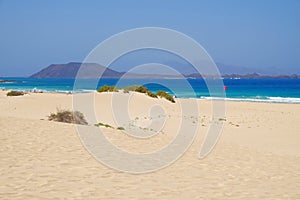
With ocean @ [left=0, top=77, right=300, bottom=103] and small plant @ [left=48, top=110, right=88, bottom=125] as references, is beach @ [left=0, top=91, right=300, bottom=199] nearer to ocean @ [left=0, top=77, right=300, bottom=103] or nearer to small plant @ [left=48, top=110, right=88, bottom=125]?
small plant @ [left=48, top=110, right=88, bottom=125]

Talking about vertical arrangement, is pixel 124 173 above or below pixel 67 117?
below

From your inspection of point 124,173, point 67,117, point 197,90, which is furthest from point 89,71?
point 197,90

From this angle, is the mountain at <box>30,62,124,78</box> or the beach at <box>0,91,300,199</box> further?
the mountain at <box>30,62,124,78</box>

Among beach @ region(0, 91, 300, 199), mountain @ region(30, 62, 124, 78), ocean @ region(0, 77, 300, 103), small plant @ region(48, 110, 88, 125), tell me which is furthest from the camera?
ocean @ region(0, 77, 300, 103)

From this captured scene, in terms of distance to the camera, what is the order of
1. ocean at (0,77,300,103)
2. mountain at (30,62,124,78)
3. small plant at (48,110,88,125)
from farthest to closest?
ocean at (0,77,300,103), small plant at (48,110,88,125), mountain at (30,62,124,78)

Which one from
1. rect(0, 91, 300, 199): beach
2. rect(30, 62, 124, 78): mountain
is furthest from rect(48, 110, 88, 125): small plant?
rect(0, 91, 300, 199): beach

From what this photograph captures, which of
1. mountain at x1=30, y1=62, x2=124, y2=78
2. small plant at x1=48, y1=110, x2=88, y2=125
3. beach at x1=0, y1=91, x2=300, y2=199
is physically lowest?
beach at x1=0, y1=91, x2=300, y2=199

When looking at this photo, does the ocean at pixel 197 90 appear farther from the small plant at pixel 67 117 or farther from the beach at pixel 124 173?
the beach at pixel 124 173

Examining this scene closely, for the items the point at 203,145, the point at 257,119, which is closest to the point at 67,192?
the point at 203,145

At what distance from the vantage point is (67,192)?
20.6ft

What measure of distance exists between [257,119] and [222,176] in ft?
55.4

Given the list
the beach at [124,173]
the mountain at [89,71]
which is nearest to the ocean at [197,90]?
the mountain at [89,71]

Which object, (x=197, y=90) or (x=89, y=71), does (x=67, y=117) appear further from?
(x=197, y=90)

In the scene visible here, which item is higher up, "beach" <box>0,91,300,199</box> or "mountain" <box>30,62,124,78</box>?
"mountain" <box>30,62,124,78</box>
